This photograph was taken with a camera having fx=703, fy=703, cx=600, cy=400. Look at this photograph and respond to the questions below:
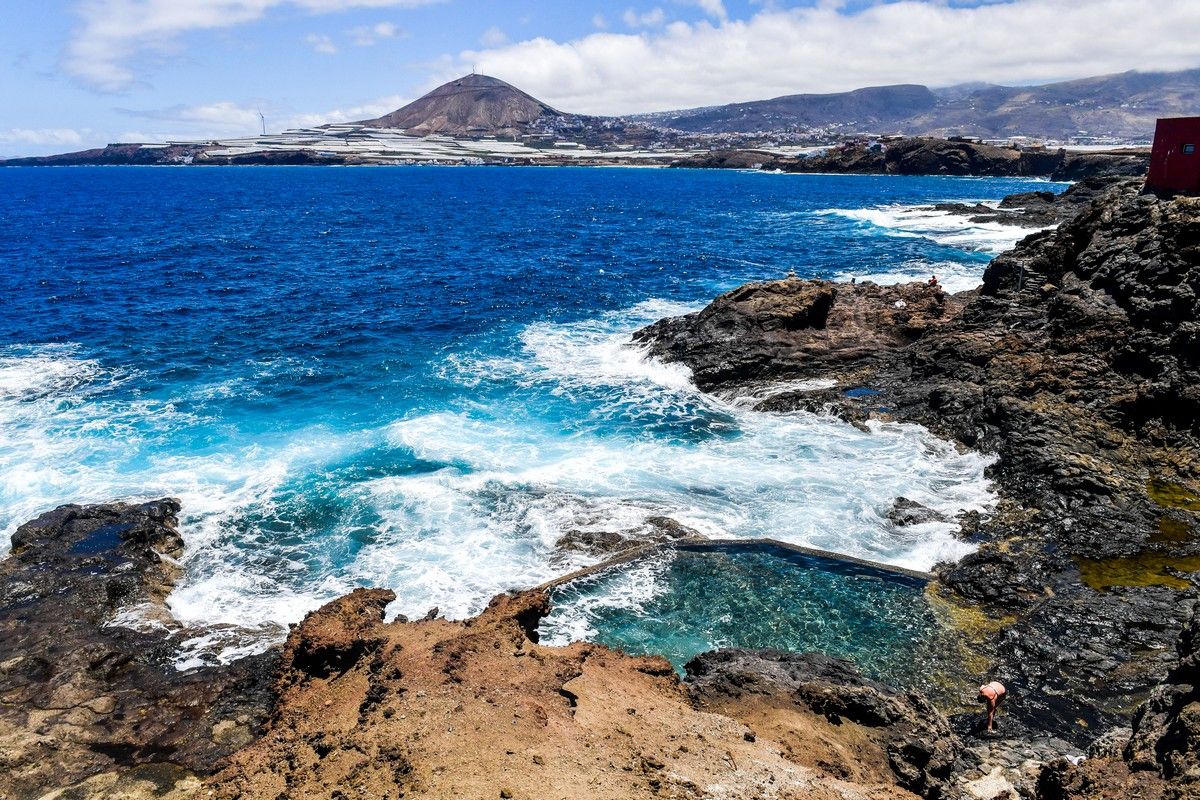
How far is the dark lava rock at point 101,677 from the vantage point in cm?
1093

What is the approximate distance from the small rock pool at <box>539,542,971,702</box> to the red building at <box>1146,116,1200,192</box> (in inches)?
1261

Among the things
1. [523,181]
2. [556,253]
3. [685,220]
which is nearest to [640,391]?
[556,253]

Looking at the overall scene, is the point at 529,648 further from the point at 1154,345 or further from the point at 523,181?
the point at 523,181

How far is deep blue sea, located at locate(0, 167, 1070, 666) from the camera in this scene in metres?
18.7

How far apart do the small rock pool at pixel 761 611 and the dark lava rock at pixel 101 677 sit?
6.30m

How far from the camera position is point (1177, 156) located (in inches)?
1389

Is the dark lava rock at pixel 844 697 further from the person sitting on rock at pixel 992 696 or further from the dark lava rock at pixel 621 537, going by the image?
the dark lava rock at pixel 621 537

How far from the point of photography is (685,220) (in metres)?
90.2

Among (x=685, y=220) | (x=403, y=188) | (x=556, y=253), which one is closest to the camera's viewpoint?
(x=556, y=253)

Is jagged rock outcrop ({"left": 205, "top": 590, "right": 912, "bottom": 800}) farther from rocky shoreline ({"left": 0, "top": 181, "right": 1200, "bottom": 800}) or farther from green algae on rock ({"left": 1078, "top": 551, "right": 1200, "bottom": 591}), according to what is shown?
green algae on rock ({"left": 1078, "top": 551, "right": 1200, "bottom": 591})

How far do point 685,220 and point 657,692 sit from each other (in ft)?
277

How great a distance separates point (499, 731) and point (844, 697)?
544 centimetres

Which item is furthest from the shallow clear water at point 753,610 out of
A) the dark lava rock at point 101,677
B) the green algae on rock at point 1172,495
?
the green algae on rock at point 1172,495

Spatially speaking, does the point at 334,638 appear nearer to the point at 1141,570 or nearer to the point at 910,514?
the point at 910,514
